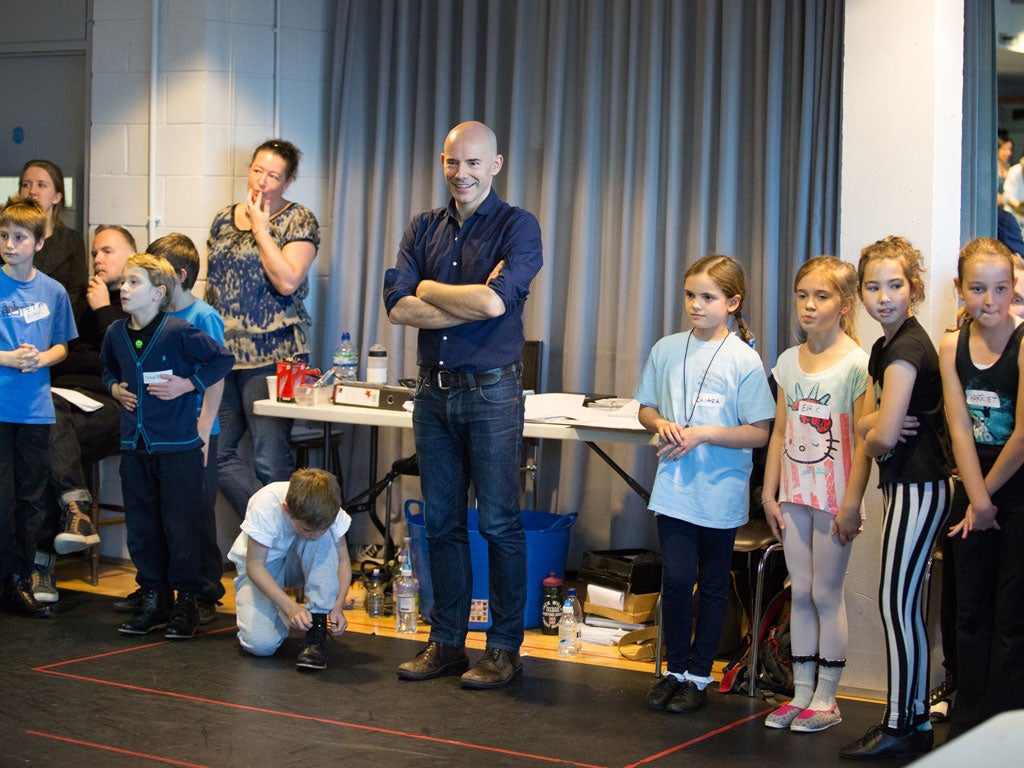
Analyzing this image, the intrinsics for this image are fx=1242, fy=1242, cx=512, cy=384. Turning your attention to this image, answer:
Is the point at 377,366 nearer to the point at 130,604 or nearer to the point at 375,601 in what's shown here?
the point at 375,601

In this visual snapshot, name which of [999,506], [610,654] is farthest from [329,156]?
[999,506]

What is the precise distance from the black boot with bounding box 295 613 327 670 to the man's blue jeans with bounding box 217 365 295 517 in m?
1.09

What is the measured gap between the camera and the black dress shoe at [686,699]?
3338 millimetres

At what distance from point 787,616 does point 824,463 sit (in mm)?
671

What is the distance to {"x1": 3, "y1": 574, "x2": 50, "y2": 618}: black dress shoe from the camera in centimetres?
424

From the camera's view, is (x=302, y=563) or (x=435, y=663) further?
(x=302, y=563)

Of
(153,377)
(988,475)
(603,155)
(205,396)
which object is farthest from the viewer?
(603,155)

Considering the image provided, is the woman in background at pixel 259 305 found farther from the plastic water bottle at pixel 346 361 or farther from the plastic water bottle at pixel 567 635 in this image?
the plastic water bottle at pixel 567 635

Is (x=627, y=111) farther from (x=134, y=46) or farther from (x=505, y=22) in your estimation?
(x=134, y=46)

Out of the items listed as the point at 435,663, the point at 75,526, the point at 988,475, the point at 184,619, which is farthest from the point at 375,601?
the point at 988,475

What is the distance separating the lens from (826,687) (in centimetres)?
322

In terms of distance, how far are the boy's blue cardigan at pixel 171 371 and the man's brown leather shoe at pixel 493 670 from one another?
1209 millimetres

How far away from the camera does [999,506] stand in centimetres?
295

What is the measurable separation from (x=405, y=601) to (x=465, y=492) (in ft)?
2.26
